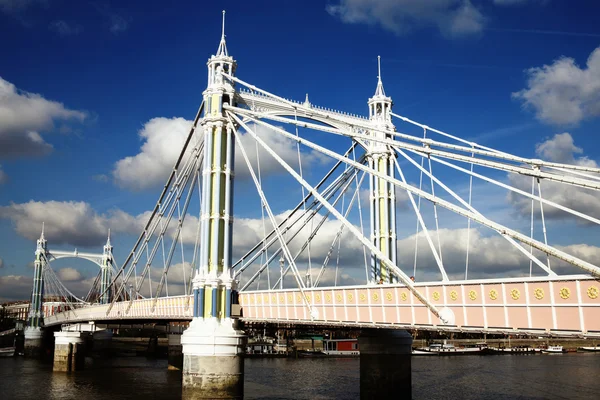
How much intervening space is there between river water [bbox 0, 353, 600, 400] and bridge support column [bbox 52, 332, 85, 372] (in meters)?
1.80

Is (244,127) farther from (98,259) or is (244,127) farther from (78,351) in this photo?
(98,259)

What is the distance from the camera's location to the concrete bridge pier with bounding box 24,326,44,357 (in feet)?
309

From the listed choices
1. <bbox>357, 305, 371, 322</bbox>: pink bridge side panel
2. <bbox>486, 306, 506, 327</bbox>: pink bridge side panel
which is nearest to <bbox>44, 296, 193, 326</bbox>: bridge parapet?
<bbox>357, 305, 371, 322</bbox>: pink bridge side panel

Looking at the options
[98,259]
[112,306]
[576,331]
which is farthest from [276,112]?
[98,259]

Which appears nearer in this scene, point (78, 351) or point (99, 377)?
point (99, 377)

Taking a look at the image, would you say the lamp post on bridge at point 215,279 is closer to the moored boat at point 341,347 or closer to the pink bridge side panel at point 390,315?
the pink bridge side panel at point 390,315

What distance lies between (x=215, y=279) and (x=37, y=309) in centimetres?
7390

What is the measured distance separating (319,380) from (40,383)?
25.4m

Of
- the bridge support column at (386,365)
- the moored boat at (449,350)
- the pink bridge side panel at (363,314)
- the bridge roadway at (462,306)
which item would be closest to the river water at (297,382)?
the bridge support column at (386,365)

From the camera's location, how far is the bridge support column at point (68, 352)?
2832 inches

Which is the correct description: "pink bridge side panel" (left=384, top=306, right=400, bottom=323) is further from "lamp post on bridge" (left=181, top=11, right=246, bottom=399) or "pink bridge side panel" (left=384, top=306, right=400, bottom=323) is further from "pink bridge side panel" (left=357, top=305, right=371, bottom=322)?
"lamp post on bridge" (left=181, top=11, right=246, bottom=399)

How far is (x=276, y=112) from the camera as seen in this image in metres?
38.4

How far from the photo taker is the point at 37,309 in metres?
98.2

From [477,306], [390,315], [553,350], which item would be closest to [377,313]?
[390,315]
